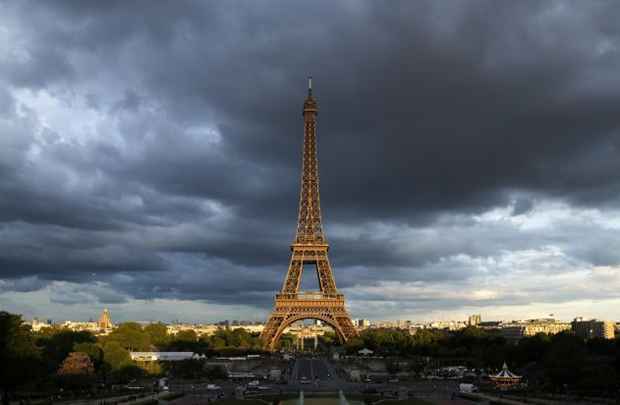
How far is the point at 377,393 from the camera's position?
59969 millimetres

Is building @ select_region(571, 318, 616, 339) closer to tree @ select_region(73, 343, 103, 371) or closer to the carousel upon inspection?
the carousel

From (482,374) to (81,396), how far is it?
48266 millimetres

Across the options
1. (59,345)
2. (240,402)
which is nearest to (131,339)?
(59,345)

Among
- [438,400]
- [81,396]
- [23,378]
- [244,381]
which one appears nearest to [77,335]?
[244,381]

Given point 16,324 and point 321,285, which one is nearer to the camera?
point 16,324

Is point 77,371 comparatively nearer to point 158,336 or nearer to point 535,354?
point 535,354

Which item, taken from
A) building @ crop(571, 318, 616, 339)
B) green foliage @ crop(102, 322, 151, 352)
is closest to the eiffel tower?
green foliage @ crop(102, 322, 151, 352)

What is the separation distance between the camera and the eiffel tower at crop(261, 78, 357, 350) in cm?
9981

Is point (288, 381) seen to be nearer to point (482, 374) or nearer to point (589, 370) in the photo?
point (482, 374)

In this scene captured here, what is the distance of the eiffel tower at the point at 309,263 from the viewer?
99.8m

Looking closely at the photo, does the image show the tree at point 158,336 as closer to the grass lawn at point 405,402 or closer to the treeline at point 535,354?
the treeline at point 535,354

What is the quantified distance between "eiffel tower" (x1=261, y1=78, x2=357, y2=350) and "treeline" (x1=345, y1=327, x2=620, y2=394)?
10.4 meters

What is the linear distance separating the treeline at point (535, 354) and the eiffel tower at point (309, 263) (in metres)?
10.4

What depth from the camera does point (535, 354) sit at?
83.2 metres
